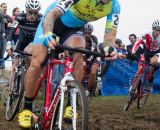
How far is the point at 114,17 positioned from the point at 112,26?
167 mm

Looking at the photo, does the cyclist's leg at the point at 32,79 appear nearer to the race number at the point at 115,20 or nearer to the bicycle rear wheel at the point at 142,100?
the race number at the point at 115,20

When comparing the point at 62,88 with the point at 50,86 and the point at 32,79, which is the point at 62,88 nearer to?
the point at 50,86

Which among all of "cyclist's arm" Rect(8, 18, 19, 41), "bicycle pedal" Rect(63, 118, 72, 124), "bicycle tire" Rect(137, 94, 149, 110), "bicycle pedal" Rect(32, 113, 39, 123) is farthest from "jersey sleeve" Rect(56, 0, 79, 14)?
"bicycle tire" Rect(137, 94, 149, 110)

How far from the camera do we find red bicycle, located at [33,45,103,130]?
4.70 m

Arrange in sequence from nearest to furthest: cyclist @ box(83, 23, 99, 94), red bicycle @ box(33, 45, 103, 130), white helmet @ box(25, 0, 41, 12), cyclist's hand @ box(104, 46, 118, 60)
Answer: red bicycle @ box(33, 45, 103, 130)
cyclist's hand @ box(104, 46, 118, 60)
white helmet @ box(25, 0, 41, 12)
cyclist @ box(83, 23, 99, 94)

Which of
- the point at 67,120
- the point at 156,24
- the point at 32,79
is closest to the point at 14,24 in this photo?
the point at 32,79

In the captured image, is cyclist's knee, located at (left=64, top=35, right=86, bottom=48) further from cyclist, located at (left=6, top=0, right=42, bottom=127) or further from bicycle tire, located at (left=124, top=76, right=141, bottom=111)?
bicycle tire, located at (left=124, top=76, right=141, bottom=111)

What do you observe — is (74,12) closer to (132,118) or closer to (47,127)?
(47,127)

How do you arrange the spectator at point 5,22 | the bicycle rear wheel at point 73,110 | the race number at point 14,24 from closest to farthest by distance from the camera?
1. the bicycle rear wheel at point 73,110
2. the race number at point 14,24
3. the spectator at point 5,22

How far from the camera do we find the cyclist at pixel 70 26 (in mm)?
5441

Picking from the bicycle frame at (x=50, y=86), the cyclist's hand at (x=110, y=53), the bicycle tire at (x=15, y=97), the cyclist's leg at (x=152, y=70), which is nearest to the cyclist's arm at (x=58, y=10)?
the bicycle frame at (x=50, y=86)

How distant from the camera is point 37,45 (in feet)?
19.0

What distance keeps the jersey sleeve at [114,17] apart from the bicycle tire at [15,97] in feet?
8.53

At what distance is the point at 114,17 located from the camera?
229 inches
